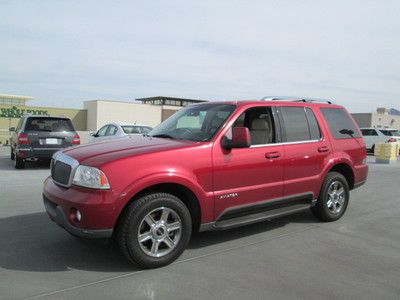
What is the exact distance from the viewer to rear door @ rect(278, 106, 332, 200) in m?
5.72

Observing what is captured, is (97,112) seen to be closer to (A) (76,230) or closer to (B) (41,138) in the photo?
(B) (41,138)

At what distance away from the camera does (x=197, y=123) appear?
18.1ft

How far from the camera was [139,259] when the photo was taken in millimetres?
4309

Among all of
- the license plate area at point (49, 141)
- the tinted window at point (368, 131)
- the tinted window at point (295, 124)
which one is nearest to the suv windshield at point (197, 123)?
the tinted window at point (295, 124)

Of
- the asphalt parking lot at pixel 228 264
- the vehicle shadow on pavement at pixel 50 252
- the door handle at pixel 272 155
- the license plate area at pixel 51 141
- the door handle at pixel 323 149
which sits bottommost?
the vehicle shadow on pavement at pixel 50 252

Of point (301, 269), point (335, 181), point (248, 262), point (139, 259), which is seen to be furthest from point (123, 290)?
point (335, 181)

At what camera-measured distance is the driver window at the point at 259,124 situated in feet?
18.0

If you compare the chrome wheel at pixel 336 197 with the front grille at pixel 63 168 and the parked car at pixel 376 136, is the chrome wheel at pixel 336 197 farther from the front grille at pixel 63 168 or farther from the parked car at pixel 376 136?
the parked car at pixel 376 136

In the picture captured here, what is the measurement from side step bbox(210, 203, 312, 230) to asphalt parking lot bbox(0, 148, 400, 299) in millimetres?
315

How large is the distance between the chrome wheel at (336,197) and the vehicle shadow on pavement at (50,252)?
335 centimetres

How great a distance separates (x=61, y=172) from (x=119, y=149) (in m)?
0.70

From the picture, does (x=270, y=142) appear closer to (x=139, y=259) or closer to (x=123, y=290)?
(x=139, y=259)

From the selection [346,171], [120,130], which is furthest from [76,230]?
[120,130]

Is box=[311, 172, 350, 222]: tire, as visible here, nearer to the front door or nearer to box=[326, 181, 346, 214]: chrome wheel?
box=[326, 181, 346, 214]: chrome wheel
